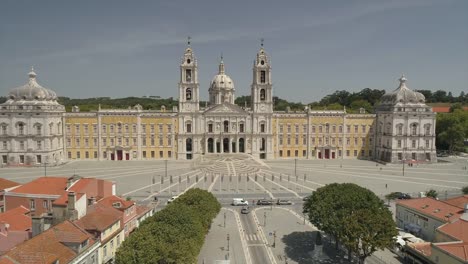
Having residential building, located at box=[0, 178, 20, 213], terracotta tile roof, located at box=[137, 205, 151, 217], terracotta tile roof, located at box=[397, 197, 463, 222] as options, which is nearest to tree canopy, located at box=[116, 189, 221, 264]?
terracotta tile roof, located at box=[137, 205, 151, 217]

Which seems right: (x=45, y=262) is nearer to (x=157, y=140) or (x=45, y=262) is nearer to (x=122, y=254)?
(x=122, y=254)

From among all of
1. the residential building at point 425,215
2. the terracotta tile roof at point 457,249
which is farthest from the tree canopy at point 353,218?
the residential building at point 425,215

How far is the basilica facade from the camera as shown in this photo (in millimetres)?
73875

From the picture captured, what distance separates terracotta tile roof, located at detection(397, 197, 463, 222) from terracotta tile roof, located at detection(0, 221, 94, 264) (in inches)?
1079

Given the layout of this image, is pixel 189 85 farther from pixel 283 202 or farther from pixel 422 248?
pixel 422 248

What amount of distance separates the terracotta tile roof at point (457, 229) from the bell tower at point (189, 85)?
57325 millimetres

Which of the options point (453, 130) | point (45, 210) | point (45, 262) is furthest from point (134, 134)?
point (453, 130)

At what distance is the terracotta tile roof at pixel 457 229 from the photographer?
2593cm

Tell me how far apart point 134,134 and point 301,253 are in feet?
184

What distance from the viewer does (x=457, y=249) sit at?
23.5 metres

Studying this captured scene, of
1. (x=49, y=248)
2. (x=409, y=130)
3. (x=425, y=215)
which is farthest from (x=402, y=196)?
(x=49, y=248)

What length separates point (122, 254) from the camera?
2100 centimetres

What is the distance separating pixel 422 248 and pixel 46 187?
31.1 m

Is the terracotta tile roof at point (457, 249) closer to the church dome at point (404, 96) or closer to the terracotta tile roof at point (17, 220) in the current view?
the terracotta tile roof at point (17, 220)
